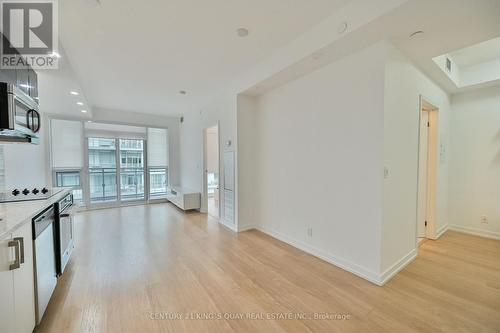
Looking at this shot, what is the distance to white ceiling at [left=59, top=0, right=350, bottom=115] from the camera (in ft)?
6.83

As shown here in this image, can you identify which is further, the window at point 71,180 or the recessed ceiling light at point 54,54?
the window at point 71,180

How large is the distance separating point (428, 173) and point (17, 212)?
5196mm

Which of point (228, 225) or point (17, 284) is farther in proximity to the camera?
point (228, 225)

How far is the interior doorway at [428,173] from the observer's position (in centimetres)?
339

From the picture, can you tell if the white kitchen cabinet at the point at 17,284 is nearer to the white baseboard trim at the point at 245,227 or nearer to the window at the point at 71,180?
the white baseboard trim at the point at 245,227

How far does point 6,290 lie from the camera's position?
121 centimetres

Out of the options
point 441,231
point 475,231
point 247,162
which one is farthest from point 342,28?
point 475,231

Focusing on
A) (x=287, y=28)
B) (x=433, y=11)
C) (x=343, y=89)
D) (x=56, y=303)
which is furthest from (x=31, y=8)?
(x=433, y=11)

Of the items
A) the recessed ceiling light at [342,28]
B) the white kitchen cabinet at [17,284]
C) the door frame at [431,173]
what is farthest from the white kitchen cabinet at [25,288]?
the door frame at [431,173]

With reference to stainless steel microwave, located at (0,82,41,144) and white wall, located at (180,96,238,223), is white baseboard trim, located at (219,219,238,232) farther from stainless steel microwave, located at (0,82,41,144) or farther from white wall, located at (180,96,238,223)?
stainless steel microwave, located at (0,82,41,144)

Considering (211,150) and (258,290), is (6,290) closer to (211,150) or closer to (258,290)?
(258,290)

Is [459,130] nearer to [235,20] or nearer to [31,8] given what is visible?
[235,20]

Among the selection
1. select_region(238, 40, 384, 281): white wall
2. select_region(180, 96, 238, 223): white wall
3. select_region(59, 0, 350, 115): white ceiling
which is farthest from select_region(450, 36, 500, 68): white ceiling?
select_region(180, 96, 238, 223): white wall

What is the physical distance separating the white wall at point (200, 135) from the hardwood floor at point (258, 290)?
144cm
